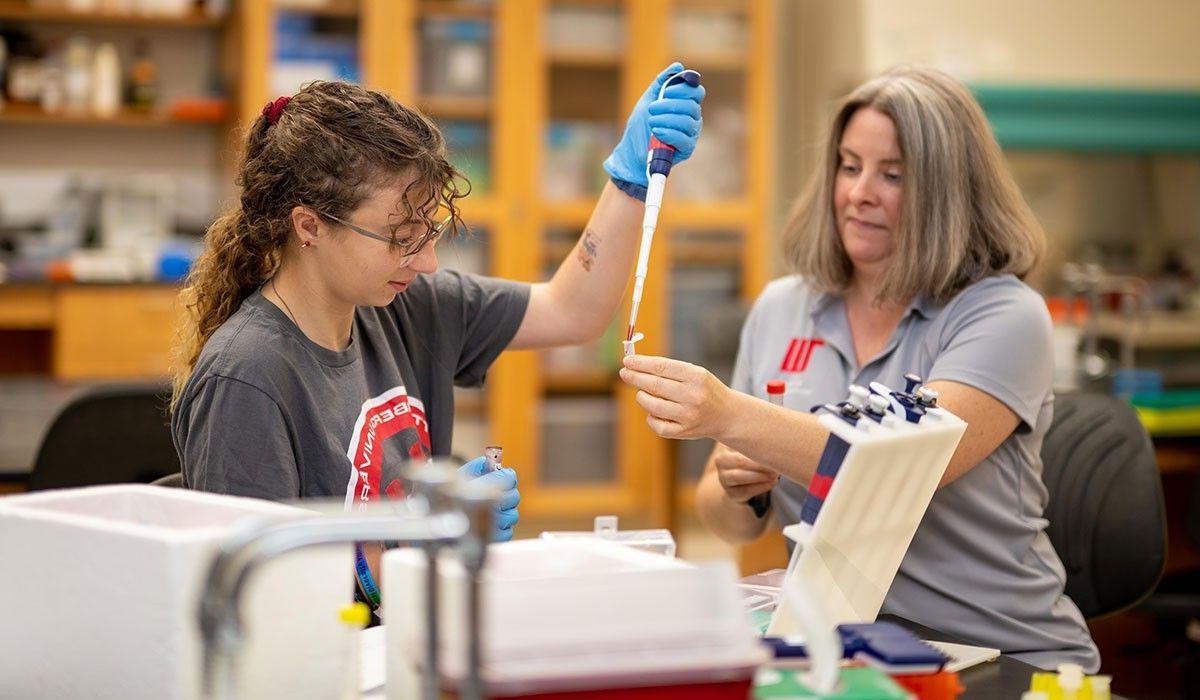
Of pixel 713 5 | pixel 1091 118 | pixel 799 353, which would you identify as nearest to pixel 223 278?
pixel 799 353

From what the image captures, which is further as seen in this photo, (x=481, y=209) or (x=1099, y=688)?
(x=481, y=209)

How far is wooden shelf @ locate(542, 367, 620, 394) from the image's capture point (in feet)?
15.5

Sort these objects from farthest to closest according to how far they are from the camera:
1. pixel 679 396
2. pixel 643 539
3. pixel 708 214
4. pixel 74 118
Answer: pixel 708 214, pixel 74 118, pixel 679 396, pixel 643 539

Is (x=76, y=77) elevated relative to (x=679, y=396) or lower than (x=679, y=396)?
elevated

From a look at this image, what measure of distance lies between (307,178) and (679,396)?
→ 21.1 inches

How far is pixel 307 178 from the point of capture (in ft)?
5.11

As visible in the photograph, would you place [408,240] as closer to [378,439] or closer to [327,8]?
[378,439]

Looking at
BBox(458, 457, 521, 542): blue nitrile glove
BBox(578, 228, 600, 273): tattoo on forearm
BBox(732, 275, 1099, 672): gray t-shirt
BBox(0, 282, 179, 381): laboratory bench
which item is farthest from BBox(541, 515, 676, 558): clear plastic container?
BBox(0, 282, 179, 381): laboratory bench

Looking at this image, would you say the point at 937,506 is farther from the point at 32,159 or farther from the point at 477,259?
the point at 32,159

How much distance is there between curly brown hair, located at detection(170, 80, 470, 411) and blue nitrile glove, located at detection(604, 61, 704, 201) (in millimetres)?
283

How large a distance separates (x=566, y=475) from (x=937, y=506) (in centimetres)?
307

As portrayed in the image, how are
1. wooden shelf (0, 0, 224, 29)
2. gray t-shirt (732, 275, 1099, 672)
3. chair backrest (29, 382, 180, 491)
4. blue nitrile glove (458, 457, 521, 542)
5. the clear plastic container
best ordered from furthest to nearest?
wooden shelf (0, 0, 224, 29) < chair backrest (29, 382, 180, 491) < gray t-shirt (732, 275, 1099, 672) < blue nitrile glove (458, 457, 521, 542) < the clear plastic container

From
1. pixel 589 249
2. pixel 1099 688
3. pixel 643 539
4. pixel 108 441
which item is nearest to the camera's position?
pixel 1099 688

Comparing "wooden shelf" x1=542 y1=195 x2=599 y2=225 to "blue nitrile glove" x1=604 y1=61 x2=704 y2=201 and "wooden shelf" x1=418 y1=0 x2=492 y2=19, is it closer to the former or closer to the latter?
"wooden shelf" x1=418 y1=0 x2=492 y2=19
